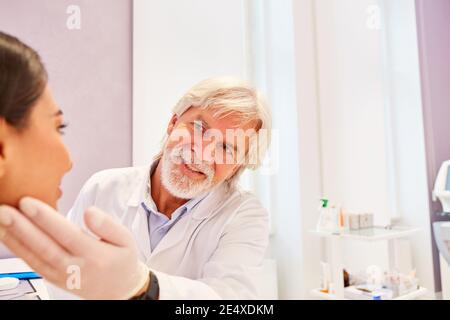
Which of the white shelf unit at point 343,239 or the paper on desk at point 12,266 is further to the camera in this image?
the white shelf unit at point 343,239

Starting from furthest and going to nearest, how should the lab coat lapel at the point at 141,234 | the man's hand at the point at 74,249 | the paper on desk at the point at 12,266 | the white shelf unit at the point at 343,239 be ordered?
the white shelf unit at the point at 343,239
the lab coat lapel at the point at 141,234
the paper on desk at the point at 12,266
the man's hand at the point at 74,249

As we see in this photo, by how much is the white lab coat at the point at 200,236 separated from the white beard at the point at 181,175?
0.18ft

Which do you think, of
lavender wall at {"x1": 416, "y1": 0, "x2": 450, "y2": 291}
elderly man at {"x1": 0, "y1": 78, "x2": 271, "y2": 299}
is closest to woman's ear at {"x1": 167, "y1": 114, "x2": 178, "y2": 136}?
elderly man at {"x1": 0, "y1": 78, "x2": 271, "y2": 299}

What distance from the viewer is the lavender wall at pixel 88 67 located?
0.66 m

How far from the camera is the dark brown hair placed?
0.46 metres

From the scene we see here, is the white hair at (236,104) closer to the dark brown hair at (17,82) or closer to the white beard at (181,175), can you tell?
Result: the white beard at (181,175)

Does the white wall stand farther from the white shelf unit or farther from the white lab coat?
the white shelf unit

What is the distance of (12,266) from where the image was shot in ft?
1.92

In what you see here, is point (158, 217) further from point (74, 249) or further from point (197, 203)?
point (74, 249)

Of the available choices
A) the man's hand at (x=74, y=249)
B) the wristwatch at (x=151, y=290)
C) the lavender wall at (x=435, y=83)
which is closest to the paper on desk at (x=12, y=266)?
the man's hand at (x=74, y=249)

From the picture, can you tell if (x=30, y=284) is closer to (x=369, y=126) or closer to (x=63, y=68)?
(x=63, y=68)

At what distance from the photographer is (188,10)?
2.59 feet
